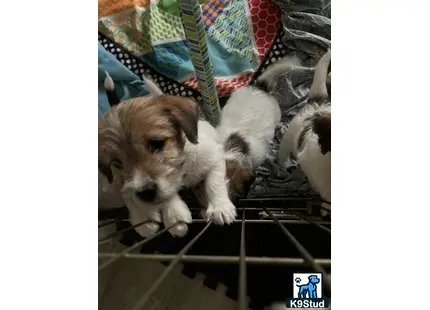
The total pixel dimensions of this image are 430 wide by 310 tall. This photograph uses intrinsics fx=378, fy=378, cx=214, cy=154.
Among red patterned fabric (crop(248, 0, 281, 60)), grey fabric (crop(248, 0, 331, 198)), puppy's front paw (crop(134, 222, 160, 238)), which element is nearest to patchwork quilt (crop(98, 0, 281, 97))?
red patterned fabric (crop(248, 0, 281, 60))

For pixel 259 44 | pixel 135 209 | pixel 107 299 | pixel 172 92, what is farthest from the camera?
pixel 259 44

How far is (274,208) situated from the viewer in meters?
1.27

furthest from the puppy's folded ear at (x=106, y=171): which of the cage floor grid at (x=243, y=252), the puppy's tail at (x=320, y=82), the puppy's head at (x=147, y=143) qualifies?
the puppy's tail at (x=320, y=82)

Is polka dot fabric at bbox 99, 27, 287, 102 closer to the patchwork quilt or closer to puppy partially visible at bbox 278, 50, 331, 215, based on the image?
the patchwork quilt

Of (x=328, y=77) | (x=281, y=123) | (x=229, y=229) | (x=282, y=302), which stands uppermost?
(x=328, y=77)

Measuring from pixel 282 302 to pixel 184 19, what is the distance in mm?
879

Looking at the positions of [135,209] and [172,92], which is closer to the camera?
[135,209]

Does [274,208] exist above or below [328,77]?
below

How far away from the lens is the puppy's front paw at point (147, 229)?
1116 millimetres

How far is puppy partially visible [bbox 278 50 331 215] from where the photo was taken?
44.9 inches

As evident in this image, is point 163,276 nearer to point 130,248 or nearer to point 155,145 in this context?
point 130,248

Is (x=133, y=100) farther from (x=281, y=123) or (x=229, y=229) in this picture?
(x=281, y=123)

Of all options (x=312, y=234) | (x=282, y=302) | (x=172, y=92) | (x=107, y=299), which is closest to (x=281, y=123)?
(x=172, y=92)

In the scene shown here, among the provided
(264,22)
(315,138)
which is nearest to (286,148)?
(315,138)
